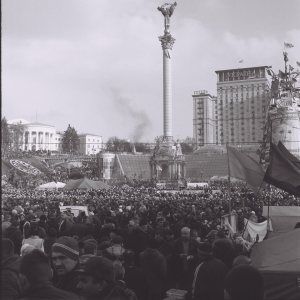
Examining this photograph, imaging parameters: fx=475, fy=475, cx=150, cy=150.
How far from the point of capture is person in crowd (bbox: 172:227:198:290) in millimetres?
6461

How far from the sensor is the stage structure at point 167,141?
69312mm

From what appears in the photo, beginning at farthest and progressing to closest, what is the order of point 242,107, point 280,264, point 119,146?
point 242,107
point 119,146
point 280,264

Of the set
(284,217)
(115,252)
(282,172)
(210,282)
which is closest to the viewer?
(210,282)

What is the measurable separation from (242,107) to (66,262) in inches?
5499

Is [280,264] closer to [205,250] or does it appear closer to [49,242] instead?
[205,250]

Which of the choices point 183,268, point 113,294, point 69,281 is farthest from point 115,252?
point 113,294

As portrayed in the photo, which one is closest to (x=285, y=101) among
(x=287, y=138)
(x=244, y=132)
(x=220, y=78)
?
(x=287, y=138)

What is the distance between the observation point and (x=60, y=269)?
14.6ft

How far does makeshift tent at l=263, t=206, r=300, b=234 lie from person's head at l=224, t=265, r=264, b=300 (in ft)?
37.0

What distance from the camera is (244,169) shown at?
1095 cm

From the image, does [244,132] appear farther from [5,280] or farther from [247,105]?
[5,280]

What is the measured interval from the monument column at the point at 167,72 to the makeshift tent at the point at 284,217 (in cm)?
5305

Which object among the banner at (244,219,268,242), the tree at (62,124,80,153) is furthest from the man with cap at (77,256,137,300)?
the tree at (62,124,80,153)

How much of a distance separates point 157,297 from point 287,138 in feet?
187
